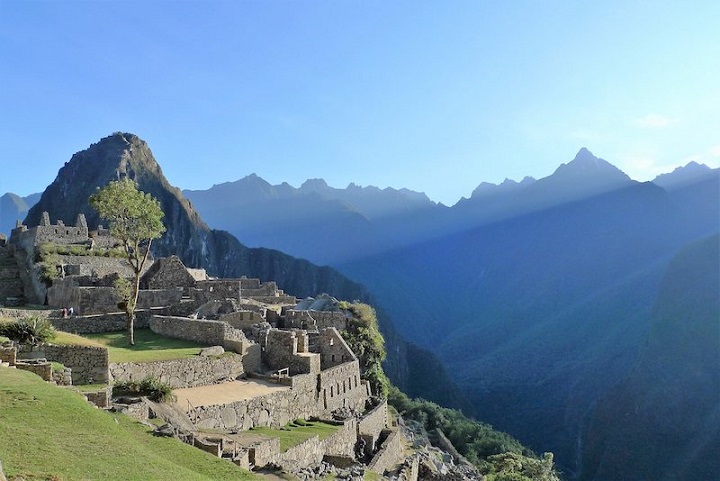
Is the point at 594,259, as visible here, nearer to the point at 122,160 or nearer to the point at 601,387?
the point at 601,387

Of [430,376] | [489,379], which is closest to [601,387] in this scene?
[489,379]

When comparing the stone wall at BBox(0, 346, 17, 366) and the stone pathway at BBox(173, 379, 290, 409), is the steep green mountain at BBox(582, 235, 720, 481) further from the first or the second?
the stone wall at BBox(0, 346, 17, 366)

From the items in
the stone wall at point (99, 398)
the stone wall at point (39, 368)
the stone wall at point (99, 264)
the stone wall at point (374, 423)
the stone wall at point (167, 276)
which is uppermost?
the stone wall at point (99, 264)

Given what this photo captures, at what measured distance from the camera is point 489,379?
Result: 119688 mm

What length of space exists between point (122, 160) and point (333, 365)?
533 ft

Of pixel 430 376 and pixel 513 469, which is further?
pixel 430 376

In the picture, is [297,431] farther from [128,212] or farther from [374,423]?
[128,212]

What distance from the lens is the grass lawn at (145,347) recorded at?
19.1m

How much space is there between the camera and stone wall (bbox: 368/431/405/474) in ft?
78.2

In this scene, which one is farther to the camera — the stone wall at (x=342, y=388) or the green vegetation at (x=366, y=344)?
the green vegetation at (x=366, y=344)

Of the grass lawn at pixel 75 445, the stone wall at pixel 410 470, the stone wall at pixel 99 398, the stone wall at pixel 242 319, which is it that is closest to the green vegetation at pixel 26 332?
the stone wall at pixel 99 398

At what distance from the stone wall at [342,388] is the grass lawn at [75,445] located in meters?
13.7

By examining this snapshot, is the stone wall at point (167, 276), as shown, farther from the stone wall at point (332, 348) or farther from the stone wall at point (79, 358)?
the stone wall at point (79, 358)

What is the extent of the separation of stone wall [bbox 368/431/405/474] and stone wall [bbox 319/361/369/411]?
97.5 inches
